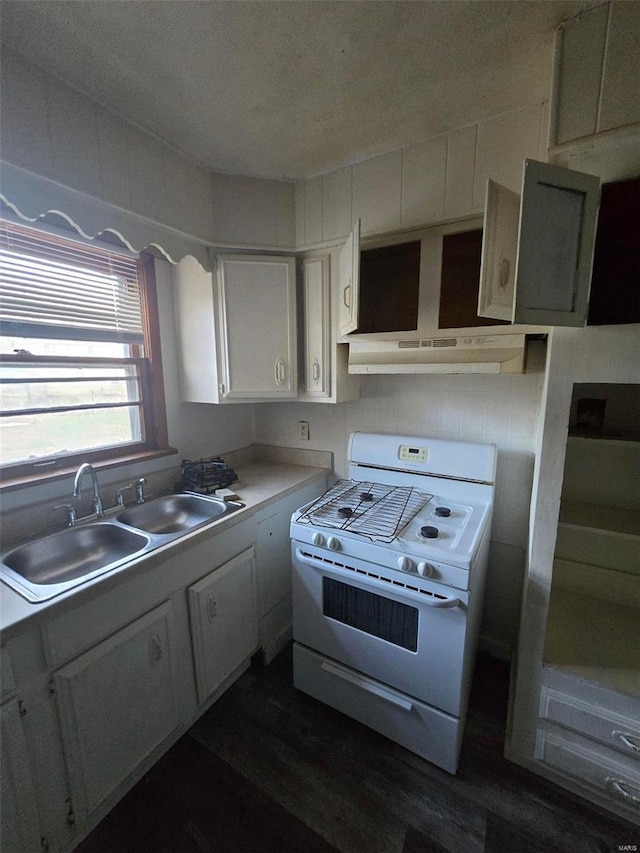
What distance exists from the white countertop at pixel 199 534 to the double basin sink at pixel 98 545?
0.10 feet

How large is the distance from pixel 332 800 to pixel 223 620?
74cm

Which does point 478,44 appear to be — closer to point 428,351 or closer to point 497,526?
point 428,351

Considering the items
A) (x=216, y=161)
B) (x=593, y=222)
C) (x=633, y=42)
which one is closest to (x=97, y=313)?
(x=216, y=161)

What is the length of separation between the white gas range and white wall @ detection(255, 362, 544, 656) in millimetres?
152

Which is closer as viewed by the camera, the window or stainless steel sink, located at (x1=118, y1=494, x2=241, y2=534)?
the window

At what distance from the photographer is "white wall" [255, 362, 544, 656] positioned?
1.71 metres

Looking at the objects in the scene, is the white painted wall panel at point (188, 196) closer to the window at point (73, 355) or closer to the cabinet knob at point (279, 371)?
the window at point (73, 355)

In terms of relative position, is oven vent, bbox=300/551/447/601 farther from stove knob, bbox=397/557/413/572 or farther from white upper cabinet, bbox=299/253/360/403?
white upper cabinet, bbox=299/253/360/403

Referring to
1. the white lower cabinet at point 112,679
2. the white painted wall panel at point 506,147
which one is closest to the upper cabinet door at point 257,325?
the white lower cabinet at point 112,679

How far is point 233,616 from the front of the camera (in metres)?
1.58

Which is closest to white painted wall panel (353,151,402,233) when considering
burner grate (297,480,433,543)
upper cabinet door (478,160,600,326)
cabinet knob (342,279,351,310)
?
cabinet knob (342,279,351,310)

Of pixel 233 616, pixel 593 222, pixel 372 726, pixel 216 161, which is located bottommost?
pixel 372 726

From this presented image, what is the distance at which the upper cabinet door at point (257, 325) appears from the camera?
1.78m

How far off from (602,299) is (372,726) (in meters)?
1.79
